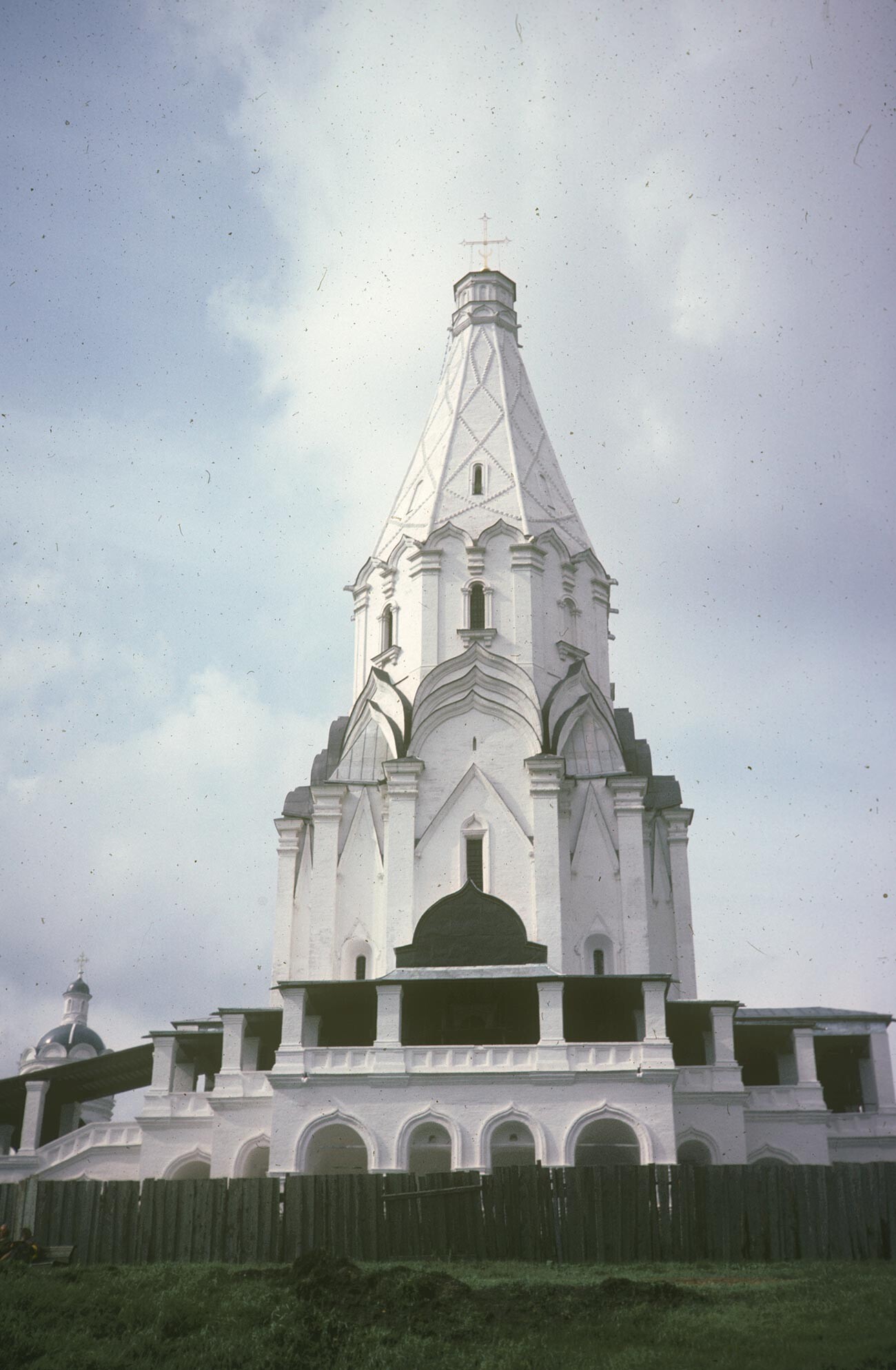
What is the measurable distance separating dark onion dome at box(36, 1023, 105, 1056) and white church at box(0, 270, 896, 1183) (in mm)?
20099

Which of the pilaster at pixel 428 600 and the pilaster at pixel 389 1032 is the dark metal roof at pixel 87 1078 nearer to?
the pilaster at pixel 389 1032

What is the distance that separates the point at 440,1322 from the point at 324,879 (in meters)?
15.9

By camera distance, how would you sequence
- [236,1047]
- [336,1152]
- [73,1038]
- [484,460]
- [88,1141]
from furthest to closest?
[73,1038] < [484,460] < [88,1141] < [236,1047] < [336,1152]

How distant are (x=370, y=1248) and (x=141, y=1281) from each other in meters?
3.66

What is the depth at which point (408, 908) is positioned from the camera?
27.3 m

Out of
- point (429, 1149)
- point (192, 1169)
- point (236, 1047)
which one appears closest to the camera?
point (429, 1149)

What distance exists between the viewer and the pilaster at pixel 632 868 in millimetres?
27281

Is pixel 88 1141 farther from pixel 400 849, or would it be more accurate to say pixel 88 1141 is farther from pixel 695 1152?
pixel 695 1152

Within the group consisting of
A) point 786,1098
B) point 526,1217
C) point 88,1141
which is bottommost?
point 526,1217

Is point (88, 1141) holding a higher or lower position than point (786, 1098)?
lower

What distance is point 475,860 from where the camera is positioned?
28188 mm

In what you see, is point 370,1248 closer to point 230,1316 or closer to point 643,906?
point 230,1316

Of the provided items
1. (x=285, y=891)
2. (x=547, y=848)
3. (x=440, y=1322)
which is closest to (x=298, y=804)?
(x=285, y=891)

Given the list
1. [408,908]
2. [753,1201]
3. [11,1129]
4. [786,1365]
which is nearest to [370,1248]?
[753,1201]
